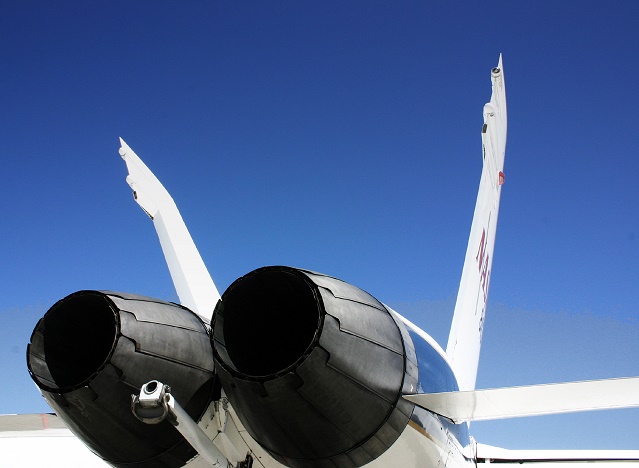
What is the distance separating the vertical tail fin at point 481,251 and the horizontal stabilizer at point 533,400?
4739mm

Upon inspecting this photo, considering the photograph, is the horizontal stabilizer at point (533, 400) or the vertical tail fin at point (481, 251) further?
the vertical tail fin at point (481, 251)

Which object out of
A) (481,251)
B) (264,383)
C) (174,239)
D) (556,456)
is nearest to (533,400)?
(264,383)

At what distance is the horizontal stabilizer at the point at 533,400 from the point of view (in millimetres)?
2986

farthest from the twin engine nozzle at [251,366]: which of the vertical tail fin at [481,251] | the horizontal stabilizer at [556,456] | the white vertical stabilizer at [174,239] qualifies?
the vertical tail fin at [481,251]

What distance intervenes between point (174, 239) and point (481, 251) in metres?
5.22

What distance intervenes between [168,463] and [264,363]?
86 cm

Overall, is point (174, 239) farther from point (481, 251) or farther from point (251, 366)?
point (481, 251)

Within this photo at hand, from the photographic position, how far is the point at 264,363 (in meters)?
3.43

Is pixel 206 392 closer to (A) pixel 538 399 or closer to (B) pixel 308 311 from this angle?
(B) pixel 308 311

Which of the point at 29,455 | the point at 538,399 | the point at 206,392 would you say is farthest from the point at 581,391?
the point at 29,455

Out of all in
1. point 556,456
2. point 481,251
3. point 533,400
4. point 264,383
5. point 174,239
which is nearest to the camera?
point 264,383

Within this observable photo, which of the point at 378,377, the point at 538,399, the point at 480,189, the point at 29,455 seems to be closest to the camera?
the point at 378,377

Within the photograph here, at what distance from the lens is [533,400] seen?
3.28 m

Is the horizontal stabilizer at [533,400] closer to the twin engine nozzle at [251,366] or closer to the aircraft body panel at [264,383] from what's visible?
the aircraft body panel at [264,383]
